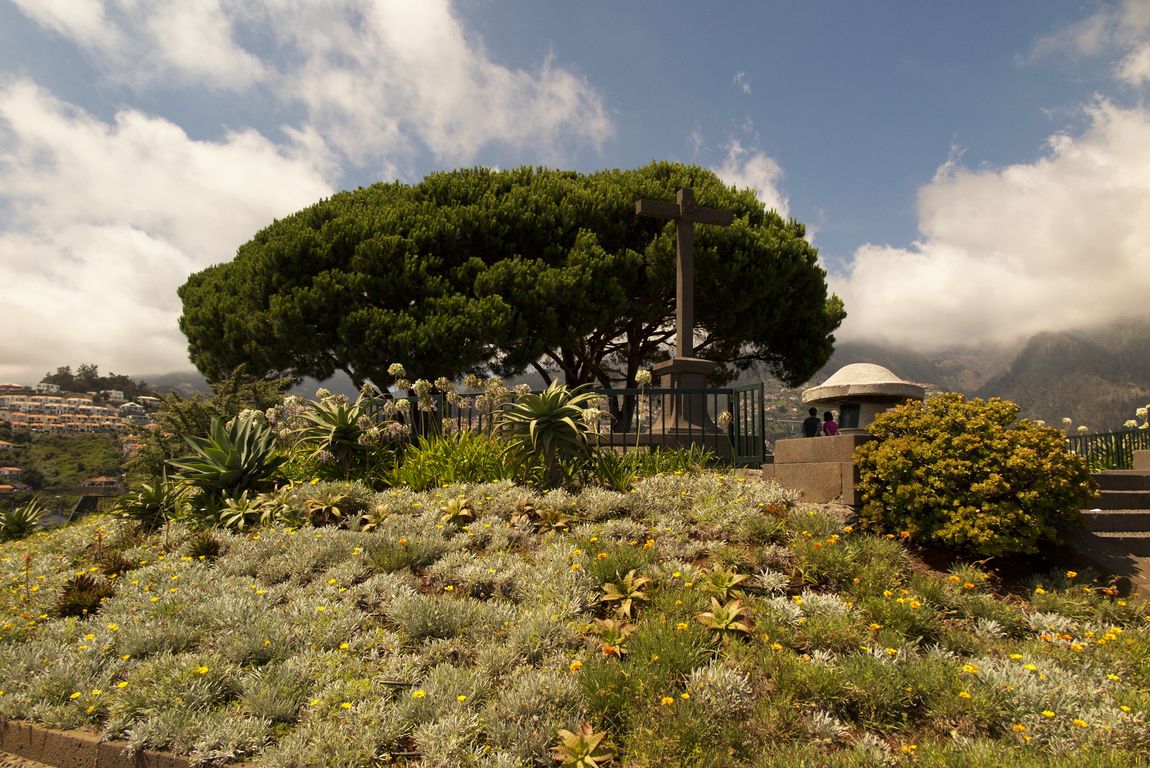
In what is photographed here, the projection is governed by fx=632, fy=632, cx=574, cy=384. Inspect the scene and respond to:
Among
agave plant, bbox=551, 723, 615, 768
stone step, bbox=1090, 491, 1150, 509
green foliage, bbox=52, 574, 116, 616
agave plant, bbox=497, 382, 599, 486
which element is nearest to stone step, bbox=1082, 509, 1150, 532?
stone step, bbox=1090, 491, 1150, 509

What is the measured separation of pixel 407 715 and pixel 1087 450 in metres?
14.9

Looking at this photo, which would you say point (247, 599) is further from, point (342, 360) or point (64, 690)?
point (342, 360)

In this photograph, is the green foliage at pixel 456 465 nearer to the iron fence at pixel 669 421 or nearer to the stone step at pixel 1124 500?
the iron fence at pixel 669 421

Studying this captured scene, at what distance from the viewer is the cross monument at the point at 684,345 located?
41.0 feet

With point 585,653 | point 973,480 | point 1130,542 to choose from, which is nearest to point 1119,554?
point 1130,542

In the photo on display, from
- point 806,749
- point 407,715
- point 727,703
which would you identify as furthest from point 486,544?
point 806,749

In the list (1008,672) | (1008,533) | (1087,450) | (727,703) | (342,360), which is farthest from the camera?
(342,360)

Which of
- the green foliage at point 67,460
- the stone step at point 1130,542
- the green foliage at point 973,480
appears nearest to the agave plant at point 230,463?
the green foliage at point 973,480

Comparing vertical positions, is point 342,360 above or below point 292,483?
above

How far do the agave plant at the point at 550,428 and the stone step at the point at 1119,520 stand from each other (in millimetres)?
6044

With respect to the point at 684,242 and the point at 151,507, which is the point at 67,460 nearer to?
the point at 151,507

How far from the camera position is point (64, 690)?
424cm

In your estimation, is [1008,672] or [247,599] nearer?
[1008,672]

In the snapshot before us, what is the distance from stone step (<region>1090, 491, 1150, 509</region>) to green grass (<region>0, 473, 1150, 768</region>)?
9.18ft
